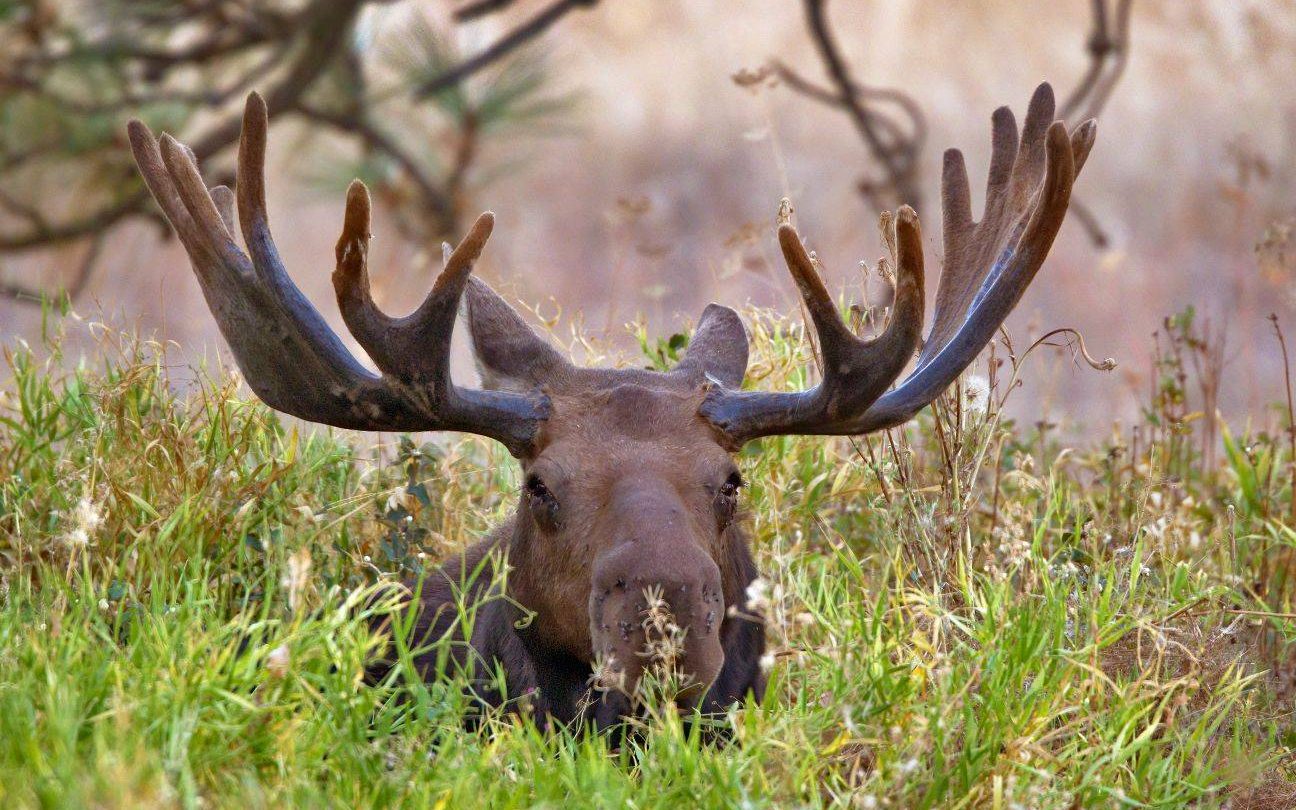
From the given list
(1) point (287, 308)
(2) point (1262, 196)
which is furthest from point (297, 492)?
(2) point (1262, 196)

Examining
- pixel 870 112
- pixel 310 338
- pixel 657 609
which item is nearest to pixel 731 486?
pixel 657 609

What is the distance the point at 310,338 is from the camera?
13.6 feet

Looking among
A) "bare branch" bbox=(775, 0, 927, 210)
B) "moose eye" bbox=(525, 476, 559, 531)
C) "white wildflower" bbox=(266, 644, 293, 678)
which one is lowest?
A: "white wildflower" bbox=(266, 644, 293, 678)

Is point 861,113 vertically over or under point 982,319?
over

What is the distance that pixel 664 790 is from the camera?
129 inches

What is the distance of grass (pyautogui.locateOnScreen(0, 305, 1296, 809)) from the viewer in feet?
10.2

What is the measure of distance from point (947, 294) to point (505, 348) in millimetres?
1282

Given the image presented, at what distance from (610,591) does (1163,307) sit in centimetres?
1246

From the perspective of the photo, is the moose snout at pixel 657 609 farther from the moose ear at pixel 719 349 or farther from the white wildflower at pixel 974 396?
the white wildflower at pixel 974 396

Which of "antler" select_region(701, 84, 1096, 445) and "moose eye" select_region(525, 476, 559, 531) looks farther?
"moose eye" select_region(525, 476, 559, 531)

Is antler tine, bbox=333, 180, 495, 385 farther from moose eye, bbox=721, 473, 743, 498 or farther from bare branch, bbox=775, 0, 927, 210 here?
bare branch, bbox=775, 0, 927, 210

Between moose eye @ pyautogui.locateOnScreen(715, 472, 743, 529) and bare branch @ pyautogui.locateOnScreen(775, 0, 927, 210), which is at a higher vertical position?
bare branch @ pyautogui.locateOnScreen(775, 0, 927, 210)

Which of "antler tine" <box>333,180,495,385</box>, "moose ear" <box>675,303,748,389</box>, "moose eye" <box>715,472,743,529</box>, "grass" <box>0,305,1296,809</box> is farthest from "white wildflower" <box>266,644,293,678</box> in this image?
"moose ear" <box>675,303,748,389</box>

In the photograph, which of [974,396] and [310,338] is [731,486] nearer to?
[974,396]
